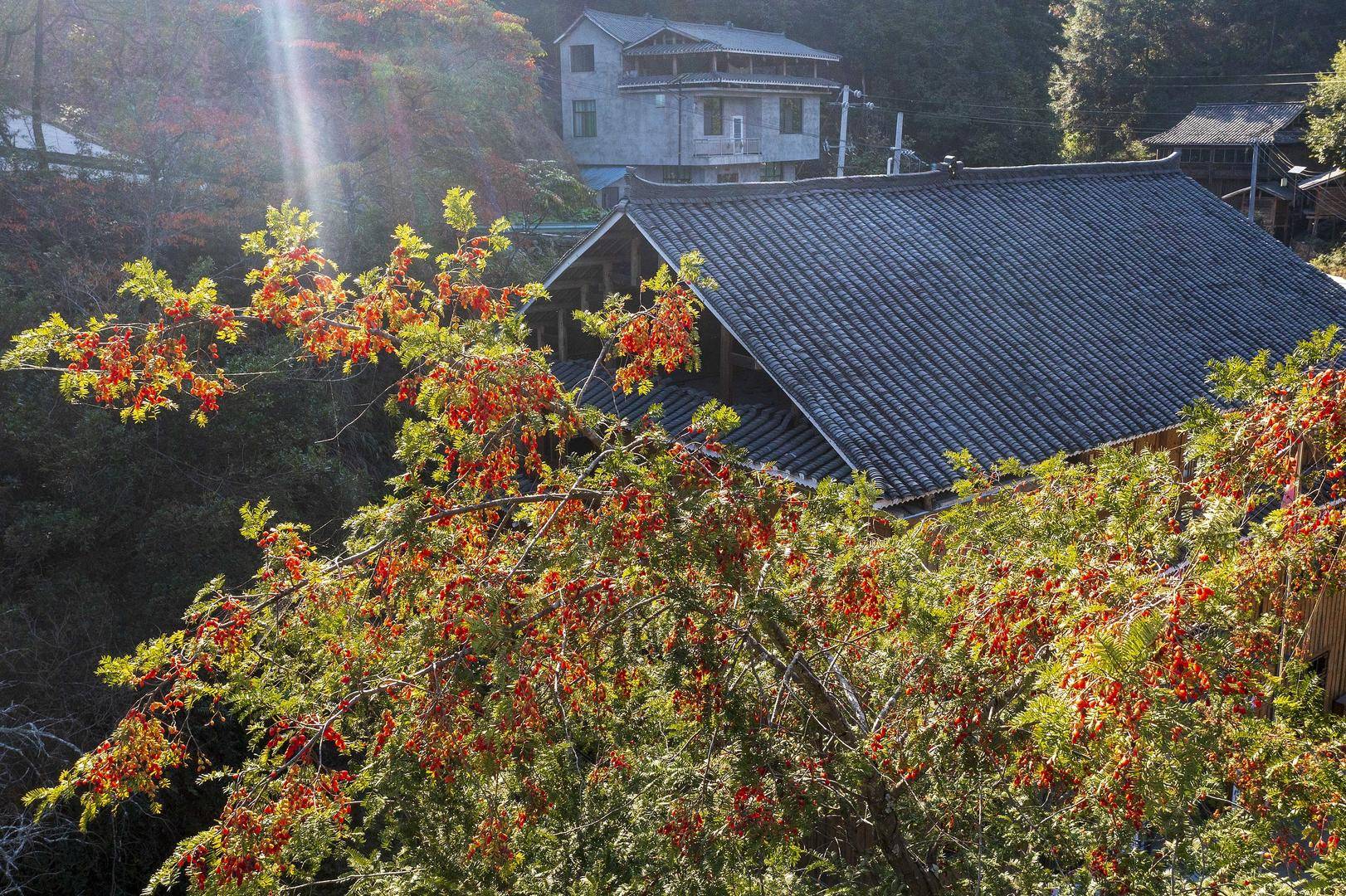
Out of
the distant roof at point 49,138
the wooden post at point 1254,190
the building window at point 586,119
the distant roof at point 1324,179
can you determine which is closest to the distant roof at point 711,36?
the building window at point 586,119

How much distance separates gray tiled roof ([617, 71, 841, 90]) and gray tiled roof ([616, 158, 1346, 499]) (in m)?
18.1

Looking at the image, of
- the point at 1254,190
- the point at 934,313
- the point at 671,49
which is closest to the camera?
the point at 934,313

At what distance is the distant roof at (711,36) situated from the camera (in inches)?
1342

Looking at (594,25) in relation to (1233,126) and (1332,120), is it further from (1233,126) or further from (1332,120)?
(1332,120)

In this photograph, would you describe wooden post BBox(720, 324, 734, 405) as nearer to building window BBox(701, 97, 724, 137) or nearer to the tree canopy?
building window BBox(701, 97, 724, 137)

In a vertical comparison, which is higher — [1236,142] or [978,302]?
[1236,142]

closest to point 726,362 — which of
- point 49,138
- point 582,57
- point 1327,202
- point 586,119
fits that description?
point 49,138

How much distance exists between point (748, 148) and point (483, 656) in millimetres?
34011

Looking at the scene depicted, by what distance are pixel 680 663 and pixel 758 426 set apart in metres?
7.49

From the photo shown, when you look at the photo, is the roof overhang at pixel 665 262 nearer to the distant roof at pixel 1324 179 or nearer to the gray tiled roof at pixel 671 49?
the gray tiled roof at pixel 671 49

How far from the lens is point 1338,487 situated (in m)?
3.74

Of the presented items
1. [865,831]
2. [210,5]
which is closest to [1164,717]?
[865,831]

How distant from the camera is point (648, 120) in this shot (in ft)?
112

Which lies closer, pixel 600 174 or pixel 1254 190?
pixel 1254 190
